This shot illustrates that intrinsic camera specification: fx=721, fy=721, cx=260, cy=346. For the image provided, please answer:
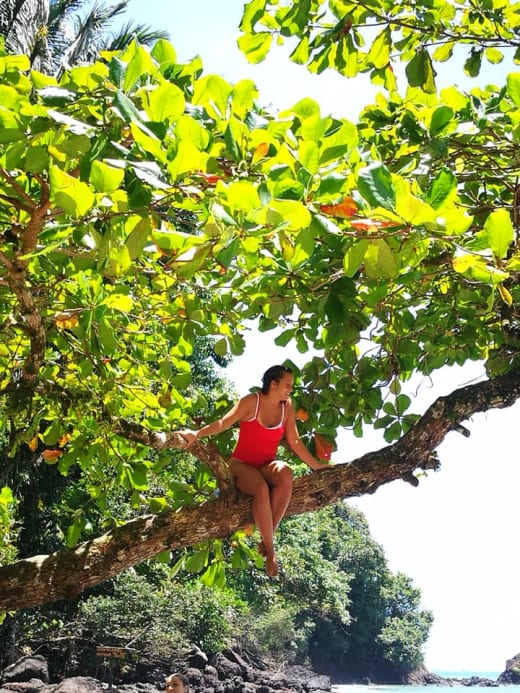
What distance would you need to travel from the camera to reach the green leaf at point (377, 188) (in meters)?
1.42

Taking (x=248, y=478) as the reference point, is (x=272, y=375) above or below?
above

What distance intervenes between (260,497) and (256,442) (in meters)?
0.31

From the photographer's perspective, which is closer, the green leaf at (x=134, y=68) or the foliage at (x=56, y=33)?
the green leaf at (x=134, y=68)

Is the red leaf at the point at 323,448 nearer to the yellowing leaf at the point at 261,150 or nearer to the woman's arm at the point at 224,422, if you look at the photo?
the woman's arm at the point at 224,422

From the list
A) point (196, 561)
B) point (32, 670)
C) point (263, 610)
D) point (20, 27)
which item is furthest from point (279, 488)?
point (263, 610)

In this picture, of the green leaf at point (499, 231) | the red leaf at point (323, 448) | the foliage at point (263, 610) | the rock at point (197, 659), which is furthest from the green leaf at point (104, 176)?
the rock at point (197, 659)

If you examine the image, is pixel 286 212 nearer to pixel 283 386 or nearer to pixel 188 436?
pixel 188 436

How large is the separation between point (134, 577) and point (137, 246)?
15036mm

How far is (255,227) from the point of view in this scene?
148cm

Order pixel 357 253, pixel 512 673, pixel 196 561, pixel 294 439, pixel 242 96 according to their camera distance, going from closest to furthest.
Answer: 1. pixel 357 253
2. pixel 242 96
3. pixel 294 439
4. pixel 196 561
5. pixel 512 673

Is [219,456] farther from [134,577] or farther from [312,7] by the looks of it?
[134,577]

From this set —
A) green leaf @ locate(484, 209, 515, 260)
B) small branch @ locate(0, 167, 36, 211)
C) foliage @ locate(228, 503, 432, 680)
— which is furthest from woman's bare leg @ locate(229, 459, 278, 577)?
foliage @ locate(228, 503, 432, 680)

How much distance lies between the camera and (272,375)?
3.50 m

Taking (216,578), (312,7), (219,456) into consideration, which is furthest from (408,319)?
(216,578)
